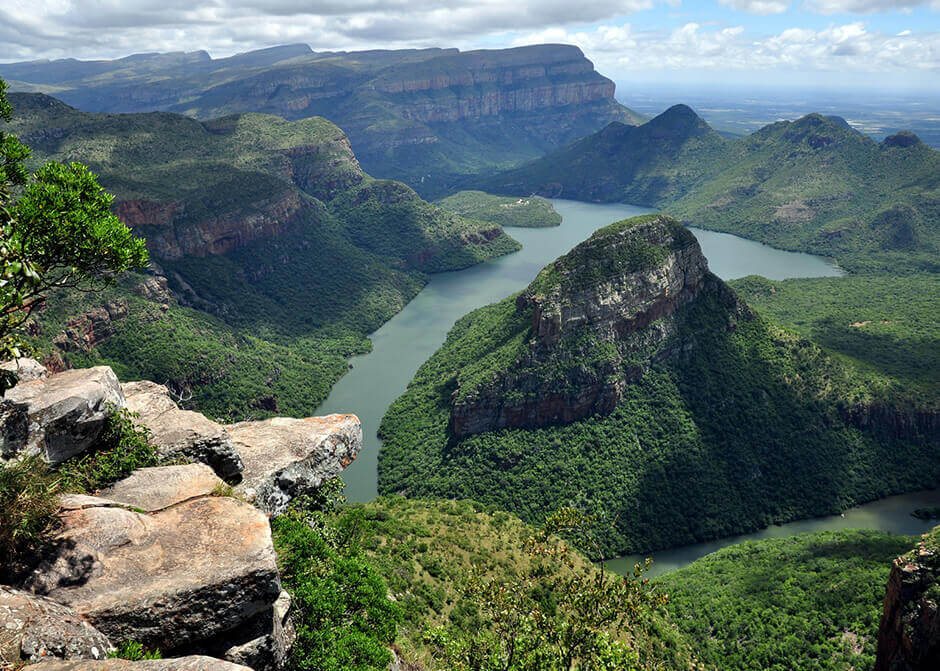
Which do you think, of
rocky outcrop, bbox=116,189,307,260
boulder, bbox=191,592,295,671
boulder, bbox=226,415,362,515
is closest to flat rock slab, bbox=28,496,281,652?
boulder, bbox=191,592,295,671

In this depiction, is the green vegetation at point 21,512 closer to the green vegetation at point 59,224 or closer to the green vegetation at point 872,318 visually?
the green vegetation at point 59,224

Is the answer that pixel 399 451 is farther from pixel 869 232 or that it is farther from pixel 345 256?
pixel 869 232

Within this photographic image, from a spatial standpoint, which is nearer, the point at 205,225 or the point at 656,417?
the point at 656,417

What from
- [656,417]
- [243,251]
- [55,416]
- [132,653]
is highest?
[55,416]

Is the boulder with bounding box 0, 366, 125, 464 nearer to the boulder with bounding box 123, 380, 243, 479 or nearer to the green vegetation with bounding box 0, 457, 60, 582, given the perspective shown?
the green vegetation with bounding box 0, 457, 60, 582

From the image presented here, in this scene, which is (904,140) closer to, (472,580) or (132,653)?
(472,580)

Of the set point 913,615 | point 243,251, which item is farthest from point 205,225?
point 913,615

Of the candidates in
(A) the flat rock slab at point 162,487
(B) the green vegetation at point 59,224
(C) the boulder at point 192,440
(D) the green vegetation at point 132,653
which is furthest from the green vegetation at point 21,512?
(C) the boulder at point 192,440
